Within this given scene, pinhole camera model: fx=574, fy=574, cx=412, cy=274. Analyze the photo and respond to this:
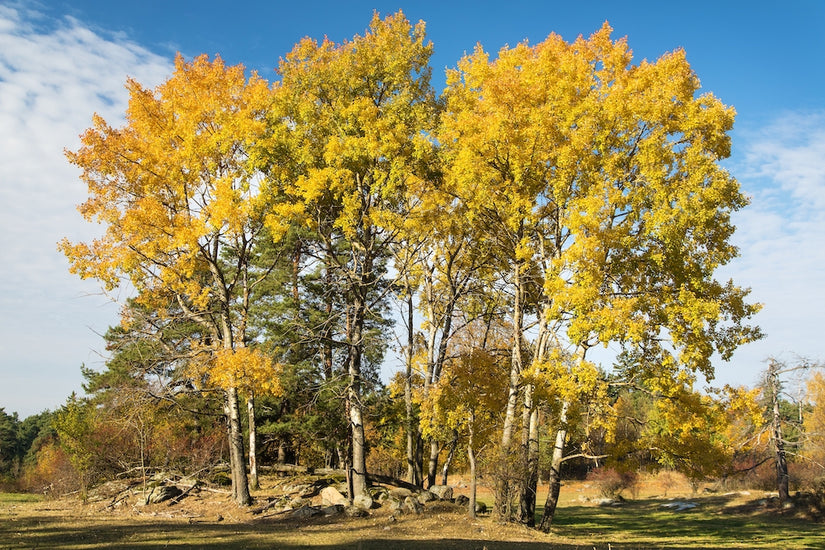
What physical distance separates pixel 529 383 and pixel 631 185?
4.89 metres

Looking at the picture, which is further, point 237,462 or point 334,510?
point 237,462

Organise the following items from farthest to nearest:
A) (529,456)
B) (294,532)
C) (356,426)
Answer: (356,426) < (529,456) < (294,532)

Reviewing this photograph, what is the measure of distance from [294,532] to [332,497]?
404cm

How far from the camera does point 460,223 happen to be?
1563 centimetres

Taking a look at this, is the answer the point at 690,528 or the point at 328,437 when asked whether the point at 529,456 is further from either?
the point at 690,528

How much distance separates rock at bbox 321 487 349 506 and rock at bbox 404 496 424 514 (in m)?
1.63

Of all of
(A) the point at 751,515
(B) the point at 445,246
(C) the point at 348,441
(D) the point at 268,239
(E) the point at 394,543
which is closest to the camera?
(E) the point at 394,543

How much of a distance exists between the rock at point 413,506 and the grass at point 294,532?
271 mm

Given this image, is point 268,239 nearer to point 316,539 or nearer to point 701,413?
point 316,539

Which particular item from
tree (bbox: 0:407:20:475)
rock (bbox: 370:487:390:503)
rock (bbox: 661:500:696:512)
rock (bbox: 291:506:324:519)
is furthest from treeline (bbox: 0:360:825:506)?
tree (bbox: 0:407:20:475)

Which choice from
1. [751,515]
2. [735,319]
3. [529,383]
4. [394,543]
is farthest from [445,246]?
[751,515]

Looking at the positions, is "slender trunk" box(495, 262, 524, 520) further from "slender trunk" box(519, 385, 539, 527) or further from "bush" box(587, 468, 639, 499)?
"bush" box(587, 468, 639, 499)

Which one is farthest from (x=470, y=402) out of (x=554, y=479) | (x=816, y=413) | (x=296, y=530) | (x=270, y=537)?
(x=816, y=413)

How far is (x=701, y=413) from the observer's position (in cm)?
1229
